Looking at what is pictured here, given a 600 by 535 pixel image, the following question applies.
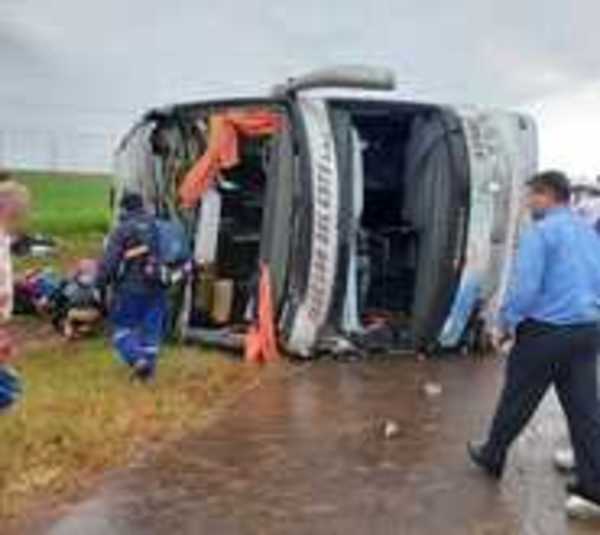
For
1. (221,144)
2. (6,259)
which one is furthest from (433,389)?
(6,259)

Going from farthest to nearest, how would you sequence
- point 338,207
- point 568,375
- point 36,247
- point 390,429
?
point 36,247 → point 338,207 → point 390,429 → point 568,375

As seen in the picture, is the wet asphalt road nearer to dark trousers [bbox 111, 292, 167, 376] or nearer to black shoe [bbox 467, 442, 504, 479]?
black shoe [bbox 467, 442, 504, 479]

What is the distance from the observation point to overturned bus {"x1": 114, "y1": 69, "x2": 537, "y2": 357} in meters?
17.7

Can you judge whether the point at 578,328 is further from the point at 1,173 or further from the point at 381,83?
the point at 381,83

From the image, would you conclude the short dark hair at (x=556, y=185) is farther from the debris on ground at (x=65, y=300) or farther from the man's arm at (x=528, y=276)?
the debris on ground at (x=65, y=300)

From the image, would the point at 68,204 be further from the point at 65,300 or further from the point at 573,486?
the point at 573,486

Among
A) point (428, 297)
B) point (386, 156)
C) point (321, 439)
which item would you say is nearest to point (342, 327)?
point (428, 297)

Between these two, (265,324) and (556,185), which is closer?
(556,185)

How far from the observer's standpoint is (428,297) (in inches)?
726

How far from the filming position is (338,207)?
1770 cm

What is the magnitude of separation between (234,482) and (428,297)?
296 inches

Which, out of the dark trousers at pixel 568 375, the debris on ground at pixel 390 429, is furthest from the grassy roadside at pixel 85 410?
the dark trousers at pixel 568 375

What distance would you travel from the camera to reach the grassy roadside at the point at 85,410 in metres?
11.2

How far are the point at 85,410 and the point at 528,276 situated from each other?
13.7 feet
